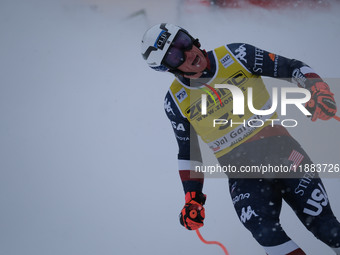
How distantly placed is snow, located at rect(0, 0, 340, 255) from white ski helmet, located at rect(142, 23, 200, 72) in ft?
6.83

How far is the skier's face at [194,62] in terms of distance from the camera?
2492 mm

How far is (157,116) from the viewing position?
15.9ft

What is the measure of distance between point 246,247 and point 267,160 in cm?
157

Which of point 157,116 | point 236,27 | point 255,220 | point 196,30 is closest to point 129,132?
point 157,116

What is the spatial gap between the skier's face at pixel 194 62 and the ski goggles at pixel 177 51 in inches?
1.0

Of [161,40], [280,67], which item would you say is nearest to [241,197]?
[280,67]

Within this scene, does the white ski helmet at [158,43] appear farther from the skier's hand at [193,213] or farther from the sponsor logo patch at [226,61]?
the skier's hand at [193,213]

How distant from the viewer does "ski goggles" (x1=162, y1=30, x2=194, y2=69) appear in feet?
8.13

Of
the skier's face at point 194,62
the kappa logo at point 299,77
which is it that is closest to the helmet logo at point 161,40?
the skier's face at point 194,62

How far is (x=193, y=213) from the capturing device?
2523 millimetres

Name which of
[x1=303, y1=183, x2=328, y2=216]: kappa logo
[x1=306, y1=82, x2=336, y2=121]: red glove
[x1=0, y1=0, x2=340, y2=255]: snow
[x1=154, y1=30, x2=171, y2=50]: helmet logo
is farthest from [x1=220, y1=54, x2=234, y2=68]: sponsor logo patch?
[x1=0, y1=0, x2=340, y2=255]: snow

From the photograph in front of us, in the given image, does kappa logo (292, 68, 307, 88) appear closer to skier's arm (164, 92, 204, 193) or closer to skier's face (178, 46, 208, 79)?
skier's face (178, 46, 208, 79)

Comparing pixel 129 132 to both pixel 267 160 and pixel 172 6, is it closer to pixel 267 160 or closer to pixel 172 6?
pixel 172 6

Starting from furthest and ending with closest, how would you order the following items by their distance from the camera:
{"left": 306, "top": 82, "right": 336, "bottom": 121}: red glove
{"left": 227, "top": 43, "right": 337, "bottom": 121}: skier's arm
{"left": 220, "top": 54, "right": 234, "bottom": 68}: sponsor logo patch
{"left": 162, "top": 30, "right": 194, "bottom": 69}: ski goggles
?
1. {"left": 220, "top": 54, "right": 234, "bottom": 68}: sponsor logo patch
2. {"left": 162, "top": 30, "right": 194, "bottom": 69}: ski goggles
3. {"left": 227, "top": 43, "right": 337, "bottom": 121}: skier's arm
4. {"left": 306, "top": 82, "right": 336, "bottom": 121}: red glove
